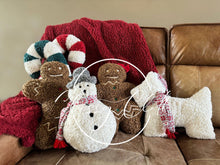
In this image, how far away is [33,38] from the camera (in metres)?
1.39

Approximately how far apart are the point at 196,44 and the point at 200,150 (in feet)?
2.12

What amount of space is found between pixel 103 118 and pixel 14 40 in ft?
3.94

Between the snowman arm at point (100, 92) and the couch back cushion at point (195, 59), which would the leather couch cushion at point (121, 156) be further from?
the couch back cushion at point (195, 59)

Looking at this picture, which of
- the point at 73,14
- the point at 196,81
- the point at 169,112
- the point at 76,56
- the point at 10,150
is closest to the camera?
the point at 10,150

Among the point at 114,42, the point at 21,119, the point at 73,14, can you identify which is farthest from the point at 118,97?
the point at 73,14

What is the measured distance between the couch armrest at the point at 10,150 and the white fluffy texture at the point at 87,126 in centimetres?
19

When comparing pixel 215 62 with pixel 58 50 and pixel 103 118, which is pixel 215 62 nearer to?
pixel 103 118

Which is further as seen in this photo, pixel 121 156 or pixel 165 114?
pixel 165 114

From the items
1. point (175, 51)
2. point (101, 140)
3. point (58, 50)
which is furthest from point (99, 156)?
point (175, 51)

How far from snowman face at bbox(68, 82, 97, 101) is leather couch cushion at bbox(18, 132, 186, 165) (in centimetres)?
23

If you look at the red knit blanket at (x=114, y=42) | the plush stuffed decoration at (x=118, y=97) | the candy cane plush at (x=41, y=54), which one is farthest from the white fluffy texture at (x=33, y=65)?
the plush stuffed decoration at (x=118, y=97)

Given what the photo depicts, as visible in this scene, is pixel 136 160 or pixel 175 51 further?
pixel 175 51

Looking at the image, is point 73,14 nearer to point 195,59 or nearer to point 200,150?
point 195,59

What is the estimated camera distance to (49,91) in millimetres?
771
